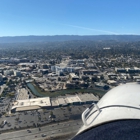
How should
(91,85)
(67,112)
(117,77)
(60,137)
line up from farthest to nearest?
(117,77)
(91,85)
(67,112)
(60,137)

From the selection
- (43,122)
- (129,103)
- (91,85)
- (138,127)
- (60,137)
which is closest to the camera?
(138,127)

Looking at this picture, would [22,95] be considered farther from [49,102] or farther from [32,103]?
[49,102]

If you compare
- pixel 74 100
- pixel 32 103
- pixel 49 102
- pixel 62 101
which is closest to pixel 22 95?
pixel 32 103

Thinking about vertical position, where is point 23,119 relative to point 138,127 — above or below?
below

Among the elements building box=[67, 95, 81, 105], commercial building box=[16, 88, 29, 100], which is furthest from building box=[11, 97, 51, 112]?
building box=[67, 95, 81, 105]

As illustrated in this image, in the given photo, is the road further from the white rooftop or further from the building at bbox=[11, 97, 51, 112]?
the white rooftop

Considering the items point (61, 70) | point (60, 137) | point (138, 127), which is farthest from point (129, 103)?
point (61, 70)

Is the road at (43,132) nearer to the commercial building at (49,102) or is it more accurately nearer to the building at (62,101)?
the commercial building at (49,102)

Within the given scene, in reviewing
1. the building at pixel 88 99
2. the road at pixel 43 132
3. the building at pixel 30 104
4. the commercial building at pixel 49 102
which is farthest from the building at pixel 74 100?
the road at pixel 43 132

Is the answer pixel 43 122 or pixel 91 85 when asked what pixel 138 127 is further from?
pixel 91 85
